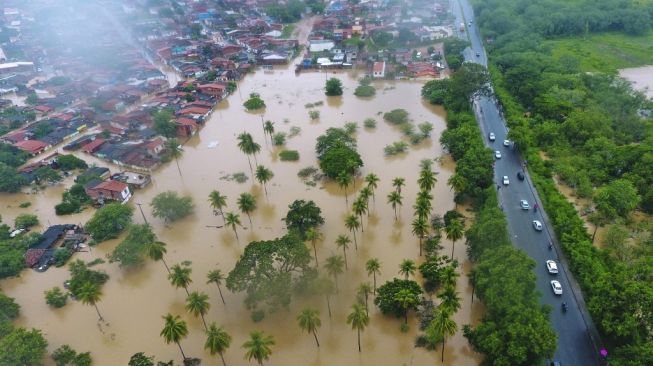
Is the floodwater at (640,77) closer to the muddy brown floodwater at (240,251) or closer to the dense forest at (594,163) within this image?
the dense forest at (594,163)

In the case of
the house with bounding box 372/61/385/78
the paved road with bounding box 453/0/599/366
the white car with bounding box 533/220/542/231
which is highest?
the house with bounding box 372/61/385/78

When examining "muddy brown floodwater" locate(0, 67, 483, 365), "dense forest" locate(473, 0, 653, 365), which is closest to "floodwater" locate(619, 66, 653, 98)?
"dense forest" locate(473, 0, 653, 365)

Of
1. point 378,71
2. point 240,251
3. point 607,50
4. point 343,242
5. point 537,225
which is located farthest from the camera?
point 607,50

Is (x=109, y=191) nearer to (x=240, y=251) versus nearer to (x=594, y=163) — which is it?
(x=240, y=251)

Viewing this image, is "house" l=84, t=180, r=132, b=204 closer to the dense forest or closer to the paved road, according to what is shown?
the paved road

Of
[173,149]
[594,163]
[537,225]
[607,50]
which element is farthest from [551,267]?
[607,50]

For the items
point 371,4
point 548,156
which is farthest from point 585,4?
point 548,156
